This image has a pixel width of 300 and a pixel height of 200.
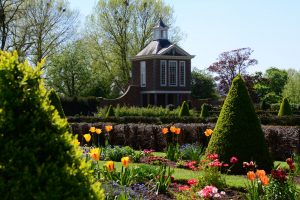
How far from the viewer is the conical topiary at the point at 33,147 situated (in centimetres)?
290

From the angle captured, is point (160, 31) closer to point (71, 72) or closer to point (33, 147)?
point (71, 72)

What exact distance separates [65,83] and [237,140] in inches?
1495

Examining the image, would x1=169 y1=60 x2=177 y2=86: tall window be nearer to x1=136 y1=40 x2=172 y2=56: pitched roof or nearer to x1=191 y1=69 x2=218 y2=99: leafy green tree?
x1=136 y1=40 x2=172 y2=56: pitched roof

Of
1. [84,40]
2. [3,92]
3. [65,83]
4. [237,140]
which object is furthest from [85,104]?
[3,92]

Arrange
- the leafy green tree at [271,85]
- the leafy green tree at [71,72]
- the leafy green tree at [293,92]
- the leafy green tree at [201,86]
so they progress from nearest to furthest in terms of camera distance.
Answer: the leafy green tree at [71,72] → the leafy green tree at [201,86] → the leafy green tree at [293,92] → the leafy green tree at [271,85]

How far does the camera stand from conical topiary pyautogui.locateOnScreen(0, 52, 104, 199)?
2.90m

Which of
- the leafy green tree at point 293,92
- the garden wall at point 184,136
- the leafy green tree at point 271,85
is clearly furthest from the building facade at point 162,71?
the garden wall at point 184,136

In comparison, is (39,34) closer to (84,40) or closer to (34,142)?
(84,40)

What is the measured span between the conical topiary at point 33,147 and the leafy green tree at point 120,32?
49786 millimetres

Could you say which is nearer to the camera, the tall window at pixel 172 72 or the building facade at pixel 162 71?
the building facade at pixel 162 71

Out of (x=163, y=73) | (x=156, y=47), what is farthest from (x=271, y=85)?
(x=156, y=47)

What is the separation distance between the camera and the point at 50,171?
2.95 meters

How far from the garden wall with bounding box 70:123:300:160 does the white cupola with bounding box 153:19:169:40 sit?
31.1m

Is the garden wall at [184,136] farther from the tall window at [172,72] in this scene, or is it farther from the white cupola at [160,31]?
the white cupola at [160,31]
